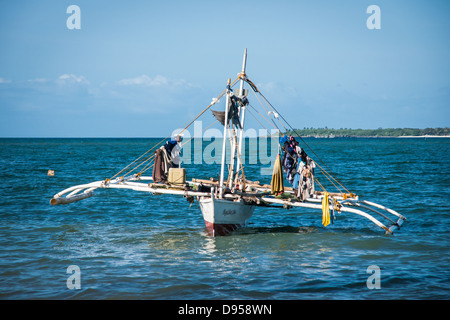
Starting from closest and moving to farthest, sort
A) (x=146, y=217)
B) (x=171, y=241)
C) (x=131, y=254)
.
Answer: (x=131, y=254), (x=171, y=241), (x=146, y=217)

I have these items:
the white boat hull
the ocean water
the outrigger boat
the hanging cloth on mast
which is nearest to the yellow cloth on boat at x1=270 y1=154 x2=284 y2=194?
A: the outrigger boat

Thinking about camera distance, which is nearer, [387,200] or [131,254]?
[131,254]

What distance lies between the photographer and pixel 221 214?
1576 cm

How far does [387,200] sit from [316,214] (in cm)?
600

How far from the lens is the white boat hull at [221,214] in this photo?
50.4 feet

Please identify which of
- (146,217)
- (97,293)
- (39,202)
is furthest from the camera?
(39,202)

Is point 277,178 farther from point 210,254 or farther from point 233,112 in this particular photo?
point 210,254

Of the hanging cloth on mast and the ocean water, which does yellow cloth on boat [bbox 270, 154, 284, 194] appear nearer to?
the ocean water

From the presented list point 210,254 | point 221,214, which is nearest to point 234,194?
point 221,214

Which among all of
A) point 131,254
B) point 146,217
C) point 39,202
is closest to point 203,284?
point 131,254

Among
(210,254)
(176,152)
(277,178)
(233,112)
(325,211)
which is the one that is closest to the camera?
(210,254)
